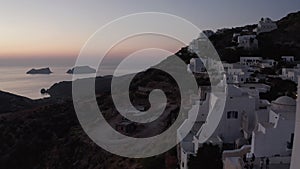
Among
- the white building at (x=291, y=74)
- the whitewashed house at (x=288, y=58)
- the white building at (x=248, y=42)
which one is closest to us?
the white building at (x=291, y=74)

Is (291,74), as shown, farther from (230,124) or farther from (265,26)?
(265,26)

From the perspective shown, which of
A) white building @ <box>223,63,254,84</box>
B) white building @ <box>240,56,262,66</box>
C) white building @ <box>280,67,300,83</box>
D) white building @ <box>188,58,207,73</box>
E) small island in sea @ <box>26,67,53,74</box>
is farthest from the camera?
small island in sea @ <box>26,67,53,74</box>

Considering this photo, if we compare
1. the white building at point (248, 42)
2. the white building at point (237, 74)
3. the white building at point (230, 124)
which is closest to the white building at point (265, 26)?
the white building at point (248, 42)

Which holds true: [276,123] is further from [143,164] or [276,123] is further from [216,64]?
[216,64]

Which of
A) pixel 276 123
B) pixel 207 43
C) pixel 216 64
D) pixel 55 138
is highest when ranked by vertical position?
pixel 207 43

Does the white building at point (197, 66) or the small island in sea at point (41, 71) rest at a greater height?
the small island in sea at point (41, 71)

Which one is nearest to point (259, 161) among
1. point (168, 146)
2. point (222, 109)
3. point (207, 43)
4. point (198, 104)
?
point (222, 109)

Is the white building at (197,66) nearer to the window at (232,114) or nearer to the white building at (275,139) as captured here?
the window at (232,114)

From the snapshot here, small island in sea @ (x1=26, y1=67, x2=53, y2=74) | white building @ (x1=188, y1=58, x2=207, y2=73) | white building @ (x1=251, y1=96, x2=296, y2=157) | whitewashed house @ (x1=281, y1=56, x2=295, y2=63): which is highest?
small island in sea @ (x1=26, y1=67, x2=53, y2=74)

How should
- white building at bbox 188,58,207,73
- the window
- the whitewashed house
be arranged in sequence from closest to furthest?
1. the window
2. white building at bbox 188,58,207,73
3. the whitewashed house

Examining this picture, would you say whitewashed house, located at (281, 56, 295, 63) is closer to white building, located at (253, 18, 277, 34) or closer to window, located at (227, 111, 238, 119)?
white building, located at (253, 18, 277, 34)

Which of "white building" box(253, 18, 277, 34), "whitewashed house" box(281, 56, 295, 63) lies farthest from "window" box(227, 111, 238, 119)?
"white building" box(253, 18, 277, 34)
